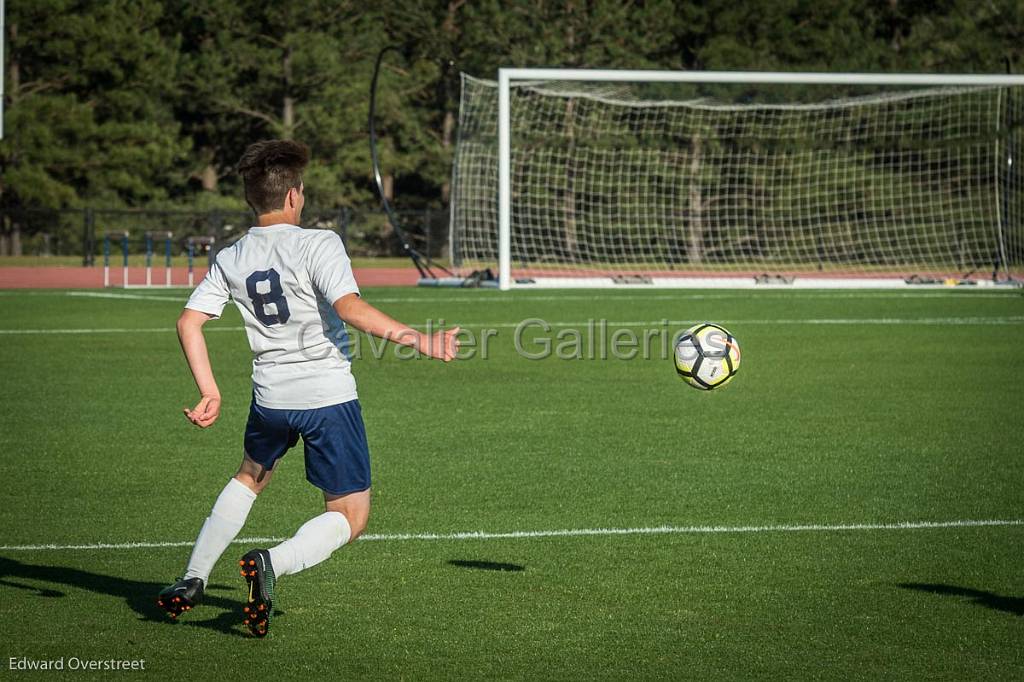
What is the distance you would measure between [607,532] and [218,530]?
7.74ft

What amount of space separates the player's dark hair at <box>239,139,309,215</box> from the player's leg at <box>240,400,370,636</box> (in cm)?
78

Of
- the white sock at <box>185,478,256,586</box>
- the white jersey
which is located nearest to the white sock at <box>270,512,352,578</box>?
the white sock at <box>185,478,256,586</box>

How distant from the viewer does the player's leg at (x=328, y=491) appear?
4.85 m

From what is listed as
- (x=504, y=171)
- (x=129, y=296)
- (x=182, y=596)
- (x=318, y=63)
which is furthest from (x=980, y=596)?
(x=318, y=63)

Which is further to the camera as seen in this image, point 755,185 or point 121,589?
point 755,185

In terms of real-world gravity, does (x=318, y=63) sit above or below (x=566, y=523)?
above

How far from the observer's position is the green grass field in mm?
5035

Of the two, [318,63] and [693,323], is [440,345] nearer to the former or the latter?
[693,323]

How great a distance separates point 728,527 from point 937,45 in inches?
1748

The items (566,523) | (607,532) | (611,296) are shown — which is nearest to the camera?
(607,532)

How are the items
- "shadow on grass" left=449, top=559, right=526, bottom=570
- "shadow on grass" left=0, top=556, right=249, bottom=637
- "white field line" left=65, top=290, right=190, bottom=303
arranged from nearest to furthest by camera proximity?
"shadow on grass" left=0, top=556, right=249, bottom=637 < "shadow on grass" left=449, top=559, right=526, bottom=570 < "white field line" left=65, top=290, right=190, bottom=303

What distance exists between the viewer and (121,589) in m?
5.82

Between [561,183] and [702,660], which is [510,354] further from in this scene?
[561,183]

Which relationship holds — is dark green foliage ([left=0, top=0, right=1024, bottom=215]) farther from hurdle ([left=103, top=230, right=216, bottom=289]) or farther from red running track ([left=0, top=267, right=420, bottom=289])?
red running track ([left=0, top=267, right=420, bottom=289])
